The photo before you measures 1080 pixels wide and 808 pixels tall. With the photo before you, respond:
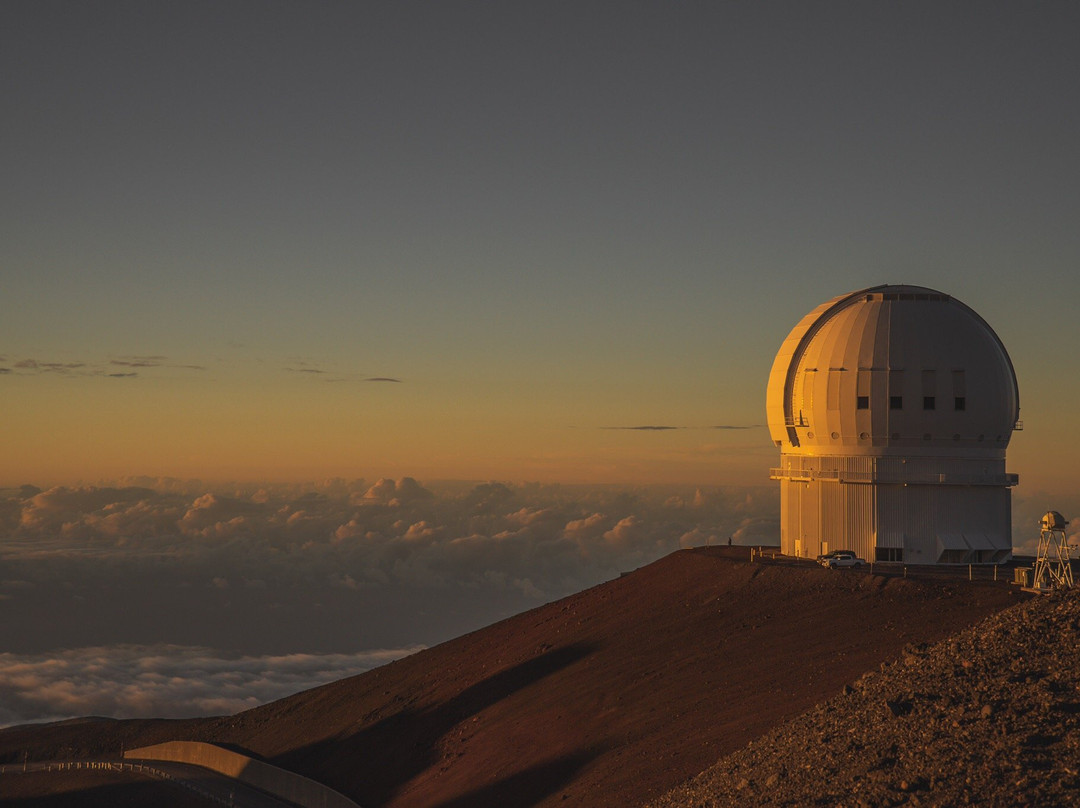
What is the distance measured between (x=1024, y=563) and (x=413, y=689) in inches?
867

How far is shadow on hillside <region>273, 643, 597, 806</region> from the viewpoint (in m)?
31.2

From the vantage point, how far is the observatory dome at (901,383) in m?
37.6

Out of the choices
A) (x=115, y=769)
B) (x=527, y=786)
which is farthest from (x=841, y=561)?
(x=115, y=769)

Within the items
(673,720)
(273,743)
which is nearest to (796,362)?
(673,720)

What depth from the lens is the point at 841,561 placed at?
36.0 metres

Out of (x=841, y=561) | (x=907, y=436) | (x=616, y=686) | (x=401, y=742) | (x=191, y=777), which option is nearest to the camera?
(x=616, y=686)

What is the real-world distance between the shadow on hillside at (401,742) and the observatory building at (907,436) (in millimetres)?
10369

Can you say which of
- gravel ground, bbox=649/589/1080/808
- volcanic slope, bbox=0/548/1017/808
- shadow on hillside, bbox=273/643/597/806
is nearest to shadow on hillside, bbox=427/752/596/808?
volcanic slope, bbox=0/548/1017/808

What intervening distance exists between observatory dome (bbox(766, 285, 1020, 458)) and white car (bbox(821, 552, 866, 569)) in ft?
12.3

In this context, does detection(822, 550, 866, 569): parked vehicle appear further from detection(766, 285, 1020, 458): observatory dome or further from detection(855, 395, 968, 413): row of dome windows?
detection(855, 395, 968, 413): row of dome windows

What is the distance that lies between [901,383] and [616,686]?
15161 mm

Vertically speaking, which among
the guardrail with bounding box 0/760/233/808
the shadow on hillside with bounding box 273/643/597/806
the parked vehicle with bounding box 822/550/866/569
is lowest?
the guardrail with bounding box 0/760/233/808

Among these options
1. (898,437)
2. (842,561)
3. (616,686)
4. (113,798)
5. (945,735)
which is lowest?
(113,798)

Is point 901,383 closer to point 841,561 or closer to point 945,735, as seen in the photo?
point 841,561
